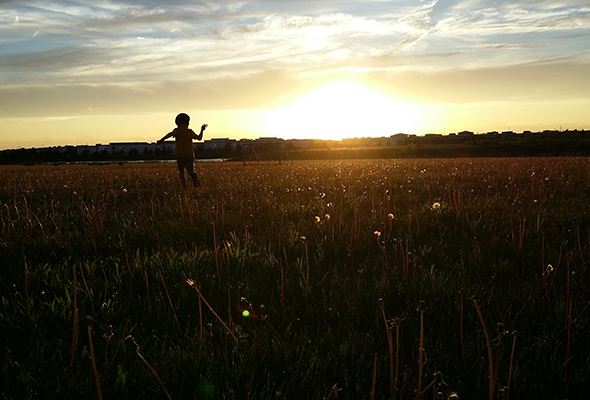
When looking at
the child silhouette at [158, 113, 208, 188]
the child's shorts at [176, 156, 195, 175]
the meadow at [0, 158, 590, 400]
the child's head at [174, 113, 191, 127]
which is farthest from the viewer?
the child's head at [174, 113, 191, 127]

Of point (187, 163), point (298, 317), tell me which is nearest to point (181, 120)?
point (187, 163)

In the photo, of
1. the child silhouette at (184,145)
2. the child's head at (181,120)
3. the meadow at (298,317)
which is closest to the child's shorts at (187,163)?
the child silhouette at (184,145)

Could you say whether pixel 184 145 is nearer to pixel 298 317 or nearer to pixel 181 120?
pixel 181 120

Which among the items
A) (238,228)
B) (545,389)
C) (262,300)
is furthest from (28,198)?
(545,389)

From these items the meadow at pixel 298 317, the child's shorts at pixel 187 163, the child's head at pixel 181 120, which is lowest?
the meadow at pixel 298 317

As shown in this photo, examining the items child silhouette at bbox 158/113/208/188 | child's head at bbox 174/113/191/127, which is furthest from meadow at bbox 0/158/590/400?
child's head at bbox 174/113/191/127

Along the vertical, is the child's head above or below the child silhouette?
above

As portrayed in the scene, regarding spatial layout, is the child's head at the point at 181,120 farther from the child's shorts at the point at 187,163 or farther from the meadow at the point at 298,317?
the meadow at the point at 298,317

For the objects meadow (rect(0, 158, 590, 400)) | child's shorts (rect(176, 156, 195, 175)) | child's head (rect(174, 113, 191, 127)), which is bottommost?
meadow (rect(0, 158, 590, 400))

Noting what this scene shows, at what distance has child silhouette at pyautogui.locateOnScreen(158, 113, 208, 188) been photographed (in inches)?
552

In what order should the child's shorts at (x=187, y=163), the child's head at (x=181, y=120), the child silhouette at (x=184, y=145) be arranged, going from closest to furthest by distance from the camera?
the child silhouette at (x=184, y=145), the child's shorts at (x=187, y=163), the child's head at (x=181, y=120)

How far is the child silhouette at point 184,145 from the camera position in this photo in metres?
14.0

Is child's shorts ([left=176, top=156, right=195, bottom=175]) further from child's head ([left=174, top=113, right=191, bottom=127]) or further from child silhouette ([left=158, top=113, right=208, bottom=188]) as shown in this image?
child's head ([left=174, top=113, right=191, bottom=127])

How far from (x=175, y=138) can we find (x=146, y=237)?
30.6 feet
